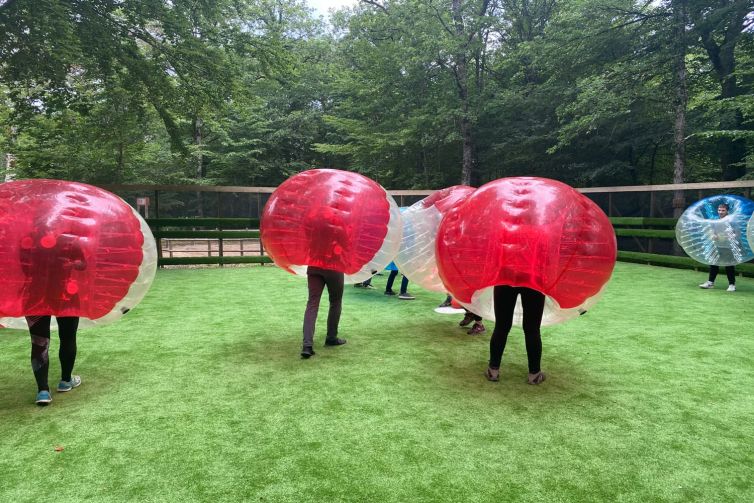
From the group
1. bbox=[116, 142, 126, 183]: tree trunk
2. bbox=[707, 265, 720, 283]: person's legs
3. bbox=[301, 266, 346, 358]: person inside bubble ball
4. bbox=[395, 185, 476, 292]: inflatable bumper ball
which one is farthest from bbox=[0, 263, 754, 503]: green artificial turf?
bbox=[116, 142, 126, 183]: tree trunk

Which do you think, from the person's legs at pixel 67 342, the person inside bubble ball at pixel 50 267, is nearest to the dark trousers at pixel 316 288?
the person's legs at pixel 67 342

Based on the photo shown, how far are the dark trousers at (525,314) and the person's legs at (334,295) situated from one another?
57.7 inches

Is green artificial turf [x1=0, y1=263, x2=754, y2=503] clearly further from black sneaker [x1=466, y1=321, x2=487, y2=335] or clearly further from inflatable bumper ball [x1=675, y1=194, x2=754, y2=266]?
inflatable bumper ball [x1=675, y1=194, x2=754, y2=266]

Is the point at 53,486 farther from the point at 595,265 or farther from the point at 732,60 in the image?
the point at 732,60

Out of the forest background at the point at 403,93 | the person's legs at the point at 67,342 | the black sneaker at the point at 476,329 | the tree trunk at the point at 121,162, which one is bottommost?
the black sneaker at the point at 476,329

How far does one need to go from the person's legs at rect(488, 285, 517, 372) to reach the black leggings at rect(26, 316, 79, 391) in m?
2.99

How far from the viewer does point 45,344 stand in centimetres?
328

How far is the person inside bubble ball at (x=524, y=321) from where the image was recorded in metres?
3.48

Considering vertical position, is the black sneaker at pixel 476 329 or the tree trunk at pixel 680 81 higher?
the tree trunk at pixel 680 81

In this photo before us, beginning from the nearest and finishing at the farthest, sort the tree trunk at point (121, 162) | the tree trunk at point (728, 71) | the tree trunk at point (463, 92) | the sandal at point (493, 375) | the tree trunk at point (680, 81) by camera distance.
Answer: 1. the sandal at point (493, 375)
2. the tree trunk at point (728, 71)
3. the tree trunk at point (680, 81)
4. the tree trunk at point (463, 92)
5. the tree trunk at point (121, 162)

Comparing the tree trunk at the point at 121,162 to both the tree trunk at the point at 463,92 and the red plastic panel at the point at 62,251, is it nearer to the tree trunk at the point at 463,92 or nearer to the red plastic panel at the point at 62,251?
the tree trunk at the point at 463,92

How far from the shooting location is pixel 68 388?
355 centimetres

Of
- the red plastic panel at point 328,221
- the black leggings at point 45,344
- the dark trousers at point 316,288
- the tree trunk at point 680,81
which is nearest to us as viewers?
the black leggings at point 45,344

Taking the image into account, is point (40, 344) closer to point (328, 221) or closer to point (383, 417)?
point (328, 221)
